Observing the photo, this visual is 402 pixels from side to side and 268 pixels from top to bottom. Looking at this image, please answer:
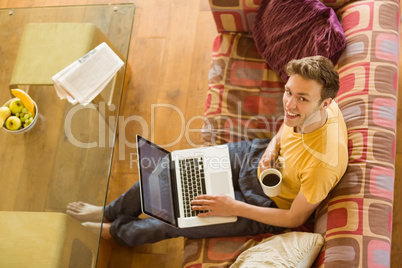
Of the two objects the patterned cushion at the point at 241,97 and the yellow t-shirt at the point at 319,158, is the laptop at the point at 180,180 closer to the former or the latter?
the patterned cushion at the point at 241,97

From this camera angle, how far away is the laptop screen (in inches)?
75.9

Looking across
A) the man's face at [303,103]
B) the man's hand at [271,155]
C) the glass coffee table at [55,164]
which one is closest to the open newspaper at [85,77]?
the glass coffee table at [55,164]

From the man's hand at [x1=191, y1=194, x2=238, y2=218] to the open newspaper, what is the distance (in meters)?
0.70

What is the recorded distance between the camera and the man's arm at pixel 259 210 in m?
1.71

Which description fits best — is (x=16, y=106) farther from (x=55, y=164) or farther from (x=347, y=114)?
(x=347, y=114)

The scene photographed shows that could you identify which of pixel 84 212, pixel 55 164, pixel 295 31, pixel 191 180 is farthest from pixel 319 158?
pixel 55 164

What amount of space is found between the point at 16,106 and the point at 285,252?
1325mm

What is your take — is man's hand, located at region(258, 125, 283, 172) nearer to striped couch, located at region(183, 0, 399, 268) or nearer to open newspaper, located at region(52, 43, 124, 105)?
striped couch, located at region(183, 0, 399, 268)

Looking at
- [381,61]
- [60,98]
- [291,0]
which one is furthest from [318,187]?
[60,98]

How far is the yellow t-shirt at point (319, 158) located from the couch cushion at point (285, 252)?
0.53 ft

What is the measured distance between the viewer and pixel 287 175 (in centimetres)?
179

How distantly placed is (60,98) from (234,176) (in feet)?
2.87

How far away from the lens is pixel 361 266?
1.54 m

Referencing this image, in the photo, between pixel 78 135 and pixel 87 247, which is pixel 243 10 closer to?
pixel 78 135
